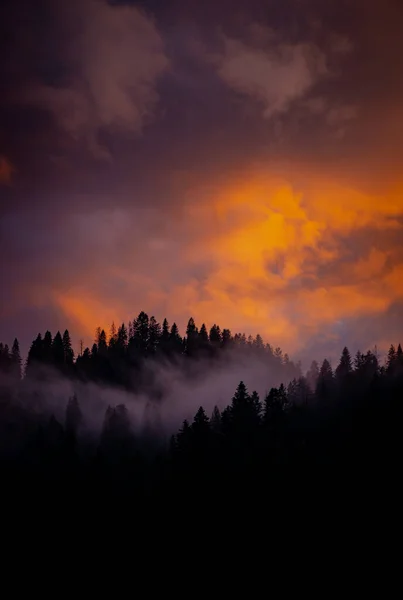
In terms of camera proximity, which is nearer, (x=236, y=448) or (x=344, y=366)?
(x=236, y=448)

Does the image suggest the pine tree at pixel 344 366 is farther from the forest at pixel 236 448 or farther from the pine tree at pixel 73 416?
the pine tree at pixel 73 416

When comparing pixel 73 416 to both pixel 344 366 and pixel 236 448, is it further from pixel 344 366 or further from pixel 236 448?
pixel 344 366

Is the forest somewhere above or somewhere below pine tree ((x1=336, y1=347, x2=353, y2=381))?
below

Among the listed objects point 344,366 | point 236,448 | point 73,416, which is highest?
point 344,366

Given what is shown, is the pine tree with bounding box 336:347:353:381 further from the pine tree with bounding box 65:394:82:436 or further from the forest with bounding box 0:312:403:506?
the pine tree with bounding box 65:394:82:436

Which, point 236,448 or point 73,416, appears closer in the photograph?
point 236,448

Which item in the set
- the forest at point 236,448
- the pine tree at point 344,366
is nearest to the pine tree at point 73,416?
the forest at point 236,448

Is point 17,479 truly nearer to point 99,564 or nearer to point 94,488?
point 94,488

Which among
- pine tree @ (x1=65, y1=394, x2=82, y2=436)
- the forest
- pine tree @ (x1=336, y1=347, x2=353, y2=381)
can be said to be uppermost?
pine tree @ (x1=336, y1=347, x2=353, y2=381)

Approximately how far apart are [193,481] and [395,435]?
4252 centimetres

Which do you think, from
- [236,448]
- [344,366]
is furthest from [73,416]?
[344,366]

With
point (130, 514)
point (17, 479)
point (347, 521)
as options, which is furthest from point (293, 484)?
point (17, 479)

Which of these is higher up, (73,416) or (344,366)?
(344,366)

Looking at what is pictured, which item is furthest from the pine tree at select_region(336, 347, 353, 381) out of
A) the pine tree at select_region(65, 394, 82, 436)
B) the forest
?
the pine tree at select_region(65, 394, 82, 436)
